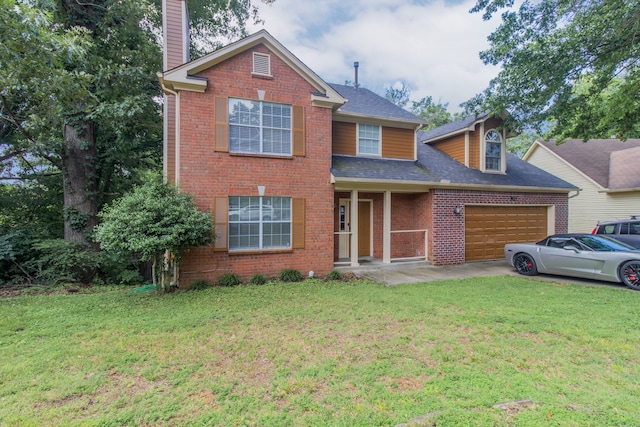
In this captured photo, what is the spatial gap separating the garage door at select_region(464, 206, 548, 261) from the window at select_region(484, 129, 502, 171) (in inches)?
71.6

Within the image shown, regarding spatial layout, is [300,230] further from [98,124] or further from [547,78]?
[547,78]

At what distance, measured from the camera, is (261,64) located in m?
8.38

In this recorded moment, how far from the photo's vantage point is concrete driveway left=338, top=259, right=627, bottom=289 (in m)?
8.23

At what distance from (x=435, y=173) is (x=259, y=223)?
6.47m

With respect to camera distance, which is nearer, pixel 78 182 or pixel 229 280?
pixel 229 280

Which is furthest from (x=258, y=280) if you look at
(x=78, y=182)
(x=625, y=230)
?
(x=625, y=230)

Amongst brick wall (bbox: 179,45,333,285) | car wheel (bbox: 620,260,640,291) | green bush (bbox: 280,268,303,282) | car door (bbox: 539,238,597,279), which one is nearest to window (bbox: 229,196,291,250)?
brick wall (bbox: 179,45,333,285)

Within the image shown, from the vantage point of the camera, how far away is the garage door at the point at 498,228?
11.0 meters

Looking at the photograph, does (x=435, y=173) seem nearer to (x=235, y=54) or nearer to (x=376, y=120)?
(x=376, y=120)

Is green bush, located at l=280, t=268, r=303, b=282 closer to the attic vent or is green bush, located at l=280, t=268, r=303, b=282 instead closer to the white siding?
the attic vent

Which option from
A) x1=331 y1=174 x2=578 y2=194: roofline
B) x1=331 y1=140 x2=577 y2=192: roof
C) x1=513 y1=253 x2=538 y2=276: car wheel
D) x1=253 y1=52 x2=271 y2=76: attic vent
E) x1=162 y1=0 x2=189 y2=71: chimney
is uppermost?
x1=162 y1=0 x2=189 y2=71: chimney

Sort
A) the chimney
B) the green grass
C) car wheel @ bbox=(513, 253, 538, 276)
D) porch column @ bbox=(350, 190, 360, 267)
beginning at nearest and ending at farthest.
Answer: the green grass
car wheel @ bbox=(513, 253, 538, 276)
the chimney
porch column @ bbox=(350, 190, 360, 267)

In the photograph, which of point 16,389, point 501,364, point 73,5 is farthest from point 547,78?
point 73,5

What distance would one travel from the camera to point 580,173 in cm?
1633
